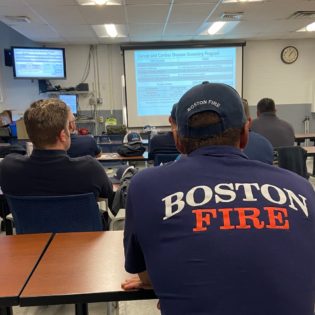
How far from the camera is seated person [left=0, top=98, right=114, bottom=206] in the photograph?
1672 mm

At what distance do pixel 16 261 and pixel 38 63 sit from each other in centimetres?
561

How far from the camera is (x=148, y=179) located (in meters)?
0.89

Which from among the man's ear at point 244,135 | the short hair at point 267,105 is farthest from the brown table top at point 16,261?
the short hair at point 267,105

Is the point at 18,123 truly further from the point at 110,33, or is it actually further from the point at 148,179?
the point at 148,179

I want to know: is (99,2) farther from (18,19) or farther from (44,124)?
(44,124)

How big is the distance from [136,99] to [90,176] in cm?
584

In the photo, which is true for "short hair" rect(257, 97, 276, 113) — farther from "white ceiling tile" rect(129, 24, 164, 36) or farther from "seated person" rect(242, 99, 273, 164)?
"white ceiling tile" rect(129, 24, 164, 36)

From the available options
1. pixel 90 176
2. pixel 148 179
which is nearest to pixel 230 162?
pixel 148 179

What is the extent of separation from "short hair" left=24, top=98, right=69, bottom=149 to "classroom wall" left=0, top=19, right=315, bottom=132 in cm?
583

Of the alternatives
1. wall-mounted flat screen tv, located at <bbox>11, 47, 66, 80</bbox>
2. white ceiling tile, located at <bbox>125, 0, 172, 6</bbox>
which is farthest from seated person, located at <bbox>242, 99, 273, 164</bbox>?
wall-mounted flat screen tv, located at <bbox>11, 47, 66, 80</bbox>

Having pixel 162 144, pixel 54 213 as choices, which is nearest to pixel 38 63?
pixel 162 144

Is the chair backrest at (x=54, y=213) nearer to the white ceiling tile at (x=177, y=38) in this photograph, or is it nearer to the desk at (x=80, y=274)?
the desk at (x=80, y=274)

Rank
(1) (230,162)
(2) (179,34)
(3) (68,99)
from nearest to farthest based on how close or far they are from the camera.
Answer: (1) (230,162)
(2) (179,34)
(3) (68,99)

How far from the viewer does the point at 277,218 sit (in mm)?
790
